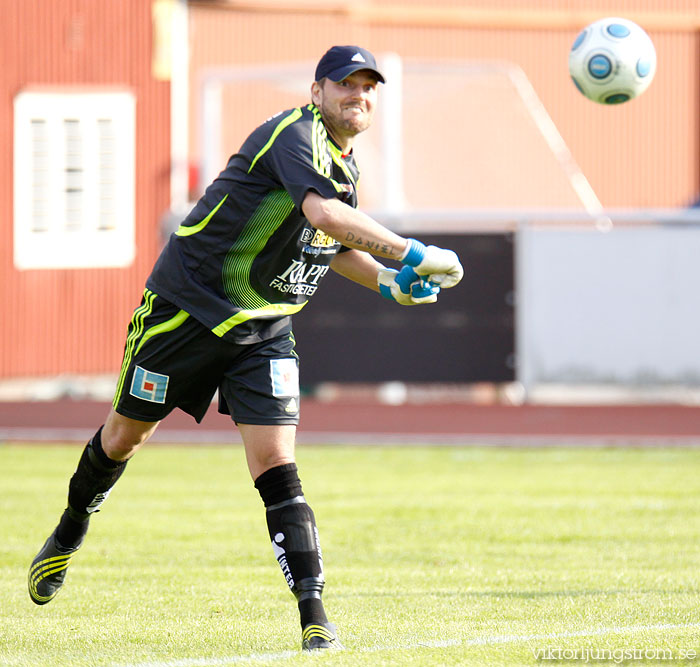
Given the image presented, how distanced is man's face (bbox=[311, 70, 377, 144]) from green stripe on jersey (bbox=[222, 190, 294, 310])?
0.34 meters

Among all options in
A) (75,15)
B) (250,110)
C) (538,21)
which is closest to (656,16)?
(538,21)

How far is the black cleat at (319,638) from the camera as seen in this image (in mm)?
4855

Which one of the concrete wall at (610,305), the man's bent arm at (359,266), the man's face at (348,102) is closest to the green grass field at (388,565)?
the man's bent arm at (359,266)

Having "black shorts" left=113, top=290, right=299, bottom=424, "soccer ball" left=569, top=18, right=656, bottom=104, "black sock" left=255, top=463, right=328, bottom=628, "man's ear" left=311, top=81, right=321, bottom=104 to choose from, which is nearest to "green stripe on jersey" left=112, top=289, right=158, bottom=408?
"black shorts" left=113, top=290, right=299, bottom=424

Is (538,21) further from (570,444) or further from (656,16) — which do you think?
(570,444)

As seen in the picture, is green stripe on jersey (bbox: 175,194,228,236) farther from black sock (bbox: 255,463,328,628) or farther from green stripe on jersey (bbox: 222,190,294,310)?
black sock (bbox: 255,463,328,628)

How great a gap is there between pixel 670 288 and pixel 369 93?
43.4ft

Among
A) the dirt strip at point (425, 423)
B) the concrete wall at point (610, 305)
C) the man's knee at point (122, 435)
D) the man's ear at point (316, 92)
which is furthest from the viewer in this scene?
the concrete wall at point (610, 305)

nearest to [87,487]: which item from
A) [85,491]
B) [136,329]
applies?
[85,491]

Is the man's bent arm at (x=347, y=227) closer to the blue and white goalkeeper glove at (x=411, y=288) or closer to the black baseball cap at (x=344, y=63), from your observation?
the blue and white goalkeeper glove at (x=411, y=288)

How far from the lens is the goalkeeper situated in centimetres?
498

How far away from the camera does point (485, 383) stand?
17.9m

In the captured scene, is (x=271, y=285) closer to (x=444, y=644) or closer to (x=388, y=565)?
(x=444, y=644)

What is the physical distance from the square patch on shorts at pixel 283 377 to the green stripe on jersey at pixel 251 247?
0.80 feet
